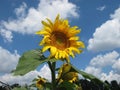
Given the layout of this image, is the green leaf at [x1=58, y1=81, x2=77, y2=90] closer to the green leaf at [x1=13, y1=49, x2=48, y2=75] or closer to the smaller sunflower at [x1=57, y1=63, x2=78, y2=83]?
the smaller sunflower at [x1=57, y1=63, x2=78, y2=83]

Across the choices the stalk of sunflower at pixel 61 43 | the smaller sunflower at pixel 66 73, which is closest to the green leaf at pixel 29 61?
the stalk of sunflower at pixel 61 43

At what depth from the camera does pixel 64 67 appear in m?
4.20

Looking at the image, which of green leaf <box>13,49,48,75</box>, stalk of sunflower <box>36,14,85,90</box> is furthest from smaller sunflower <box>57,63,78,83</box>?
green leaf <box>13,49,48,75</box>

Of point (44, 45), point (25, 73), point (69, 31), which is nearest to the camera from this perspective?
point (25, 73)

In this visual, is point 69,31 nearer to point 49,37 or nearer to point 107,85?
point 49,37

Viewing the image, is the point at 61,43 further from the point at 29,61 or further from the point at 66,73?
the point at 29,61

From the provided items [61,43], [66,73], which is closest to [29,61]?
[66,73]

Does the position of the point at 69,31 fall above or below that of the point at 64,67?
above

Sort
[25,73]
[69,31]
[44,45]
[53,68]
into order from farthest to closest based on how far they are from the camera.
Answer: [69,31] → [44,45] → [53,68] → [25,73]

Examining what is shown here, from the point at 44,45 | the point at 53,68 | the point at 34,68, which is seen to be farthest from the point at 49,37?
the point at 34,68

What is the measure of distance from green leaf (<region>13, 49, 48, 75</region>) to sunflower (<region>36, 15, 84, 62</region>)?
101 millimetres

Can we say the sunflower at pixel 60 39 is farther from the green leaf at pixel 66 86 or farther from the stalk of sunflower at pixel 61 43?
the green leaf at pixel 66 86

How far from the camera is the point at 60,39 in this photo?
472 centimetres

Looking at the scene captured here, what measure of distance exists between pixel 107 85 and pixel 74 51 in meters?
0.81
